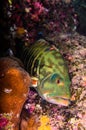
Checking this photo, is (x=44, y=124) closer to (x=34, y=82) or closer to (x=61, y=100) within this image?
(x=61, y=100)

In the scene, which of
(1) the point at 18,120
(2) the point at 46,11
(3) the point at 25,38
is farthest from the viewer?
(2) the point at 46,11

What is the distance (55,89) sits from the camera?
3.12 meters

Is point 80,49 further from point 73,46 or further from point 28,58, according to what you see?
point 28,58

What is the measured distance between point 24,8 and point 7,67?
2.31 metres

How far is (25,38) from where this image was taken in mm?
4543

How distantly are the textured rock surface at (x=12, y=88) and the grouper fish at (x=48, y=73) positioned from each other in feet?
0.99

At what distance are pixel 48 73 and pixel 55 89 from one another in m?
0.27

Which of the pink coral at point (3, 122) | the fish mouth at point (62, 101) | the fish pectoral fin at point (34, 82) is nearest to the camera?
the pink coral at point (3, 122)

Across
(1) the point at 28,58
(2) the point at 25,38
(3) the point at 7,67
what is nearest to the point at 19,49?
(2) the point at 25,38

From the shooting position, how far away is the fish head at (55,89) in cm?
304

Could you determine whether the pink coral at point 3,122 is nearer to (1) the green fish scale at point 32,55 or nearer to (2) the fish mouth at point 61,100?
(2) the fish mouth at point 61,100

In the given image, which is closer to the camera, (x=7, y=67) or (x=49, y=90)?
(x=7, y=67)

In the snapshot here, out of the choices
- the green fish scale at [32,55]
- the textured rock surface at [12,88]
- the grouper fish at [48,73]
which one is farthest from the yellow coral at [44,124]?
the green fish scale at [32,55]

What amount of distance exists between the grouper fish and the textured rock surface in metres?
0.30
